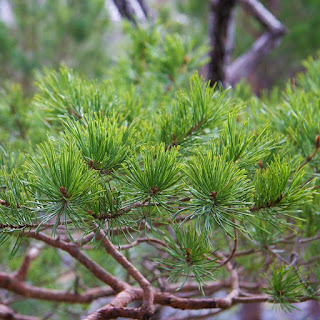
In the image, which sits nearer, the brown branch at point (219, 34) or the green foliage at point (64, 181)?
the green foliage at point (64, 181)

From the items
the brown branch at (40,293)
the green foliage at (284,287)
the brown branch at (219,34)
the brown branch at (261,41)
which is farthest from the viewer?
the brown branch at (261,41)

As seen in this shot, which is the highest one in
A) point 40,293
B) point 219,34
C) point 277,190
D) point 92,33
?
point 92,33

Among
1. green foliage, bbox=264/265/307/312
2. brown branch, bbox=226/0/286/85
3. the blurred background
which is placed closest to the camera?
green foliage, bbox=264/265/307/312

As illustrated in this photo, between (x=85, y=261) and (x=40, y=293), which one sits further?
(x=40, y=293)

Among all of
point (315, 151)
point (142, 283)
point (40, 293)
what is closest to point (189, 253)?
point (142, 283)

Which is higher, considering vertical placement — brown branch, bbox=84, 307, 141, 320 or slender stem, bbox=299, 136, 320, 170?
slender stem, bbox=299, 136, 320, 170

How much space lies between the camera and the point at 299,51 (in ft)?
7.22

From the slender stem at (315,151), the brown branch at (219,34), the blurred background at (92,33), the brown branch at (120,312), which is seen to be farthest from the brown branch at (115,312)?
the blurred background at (92,33)

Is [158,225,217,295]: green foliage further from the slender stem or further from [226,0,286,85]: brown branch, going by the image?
[226,0,286,85]: brown branch

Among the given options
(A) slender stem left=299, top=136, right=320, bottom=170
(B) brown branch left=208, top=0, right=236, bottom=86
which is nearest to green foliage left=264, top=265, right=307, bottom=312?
(A) slender stem left=299, top=136, right=320, bottom=170

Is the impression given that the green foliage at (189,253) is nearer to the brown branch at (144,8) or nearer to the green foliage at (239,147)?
the green foliage at (239,147)

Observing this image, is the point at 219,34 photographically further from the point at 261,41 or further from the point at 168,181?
the point at 168,181

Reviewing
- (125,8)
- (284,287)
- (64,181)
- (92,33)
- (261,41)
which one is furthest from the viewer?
(92,33)

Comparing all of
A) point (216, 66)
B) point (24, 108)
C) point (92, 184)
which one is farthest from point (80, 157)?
point (216, 66)
